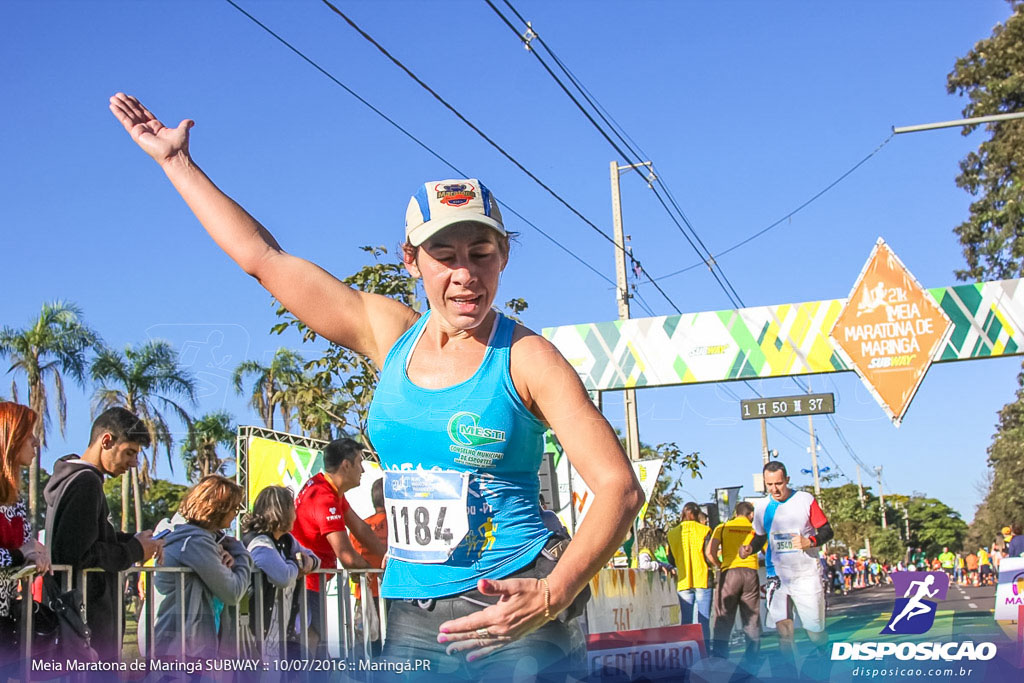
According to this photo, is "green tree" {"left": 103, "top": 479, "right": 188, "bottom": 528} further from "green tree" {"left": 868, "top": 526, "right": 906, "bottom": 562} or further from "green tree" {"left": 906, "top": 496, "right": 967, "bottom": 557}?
"green tree" {"left": 906, "top": 496, "right": 967, "bottom": 557}

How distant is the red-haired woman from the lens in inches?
135

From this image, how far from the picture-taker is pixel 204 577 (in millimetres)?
4773

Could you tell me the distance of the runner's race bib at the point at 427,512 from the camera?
2.10 meters

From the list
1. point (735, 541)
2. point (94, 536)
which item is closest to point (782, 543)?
point (735, 541)

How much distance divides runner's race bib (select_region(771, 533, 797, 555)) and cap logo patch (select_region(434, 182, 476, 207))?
720 cm

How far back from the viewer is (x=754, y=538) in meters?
9.52

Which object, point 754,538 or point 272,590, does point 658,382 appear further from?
point 272,590

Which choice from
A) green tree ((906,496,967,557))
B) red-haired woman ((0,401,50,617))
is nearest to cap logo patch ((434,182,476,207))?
red-haired woman ((0,401,50,617))

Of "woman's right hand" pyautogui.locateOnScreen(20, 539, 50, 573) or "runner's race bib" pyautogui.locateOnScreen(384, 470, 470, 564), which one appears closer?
"runner's race bib" pyautogui.locateOnScreen(384, 470, 470, 564)

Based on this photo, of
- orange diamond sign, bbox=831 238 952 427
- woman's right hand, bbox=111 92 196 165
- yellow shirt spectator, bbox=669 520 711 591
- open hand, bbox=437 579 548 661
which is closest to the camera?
open hand, bbox=437 579 548 661

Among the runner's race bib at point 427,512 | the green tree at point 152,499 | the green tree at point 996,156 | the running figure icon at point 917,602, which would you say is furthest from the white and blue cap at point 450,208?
the green tree at point 152,499

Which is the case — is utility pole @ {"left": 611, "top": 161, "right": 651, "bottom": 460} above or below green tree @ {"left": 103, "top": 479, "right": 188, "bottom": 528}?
above

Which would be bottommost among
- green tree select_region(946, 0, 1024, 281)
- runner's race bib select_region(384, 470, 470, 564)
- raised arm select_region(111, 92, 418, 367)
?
runner's race bib select_region(384, 470, 470, 564)

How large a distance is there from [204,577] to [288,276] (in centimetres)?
288
